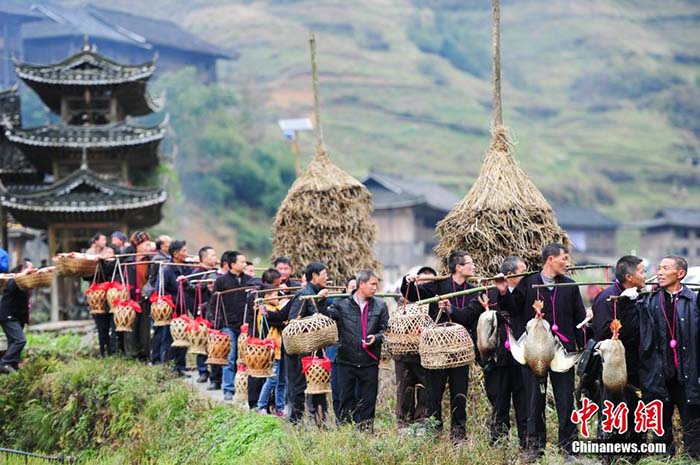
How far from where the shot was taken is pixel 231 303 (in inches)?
402

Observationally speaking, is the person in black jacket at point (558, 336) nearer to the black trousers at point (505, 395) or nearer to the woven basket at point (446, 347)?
the black trousers at point (505, 395)

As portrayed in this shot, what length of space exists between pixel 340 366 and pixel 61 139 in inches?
569

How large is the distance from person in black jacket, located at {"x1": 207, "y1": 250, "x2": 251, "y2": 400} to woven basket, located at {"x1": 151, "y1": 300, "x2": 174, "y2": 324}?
3.48ft

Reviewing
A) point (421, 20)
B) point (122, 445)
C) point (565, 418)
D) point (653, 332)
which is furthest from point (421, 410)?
point (421, 20)

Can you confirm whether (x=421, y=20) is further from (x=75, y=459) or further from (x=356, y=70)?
(x=75, y=459)

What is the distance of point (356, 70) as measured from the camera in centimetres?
7262

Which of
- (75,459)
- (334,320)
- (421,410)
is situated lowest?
(75,459)

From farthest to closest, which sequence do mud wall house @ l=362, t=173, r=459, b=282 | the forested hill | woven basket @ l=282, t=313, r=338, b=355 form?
the forested hill → mud wall house @ l=362, t=173, r=459, b=282 → woven basket @ l=282, t=313, r=338, b=355

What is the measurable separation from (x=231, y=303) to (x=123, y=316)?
2228 millimetres

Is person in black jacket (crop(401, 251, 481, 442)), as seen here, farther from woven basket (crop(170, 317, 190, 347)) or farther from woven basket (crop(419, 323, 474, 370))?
woven basket (crop(170, 317, 190, 347))

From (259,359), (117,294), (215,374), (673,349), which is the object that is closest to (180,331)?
(215,374)

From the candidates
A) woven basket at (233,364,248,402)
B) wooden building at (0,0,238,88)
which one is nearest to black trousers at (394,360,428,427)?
woven basket at (233,364,248,402)

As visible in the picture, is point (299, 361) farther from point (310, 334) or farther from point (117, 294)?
point (117, 294)

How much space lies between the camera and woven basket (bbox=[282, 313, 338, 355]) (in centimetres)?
794
